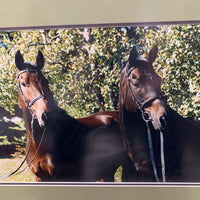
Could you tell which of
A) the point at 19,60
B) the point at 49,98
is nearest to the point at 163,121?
the point at 49,98

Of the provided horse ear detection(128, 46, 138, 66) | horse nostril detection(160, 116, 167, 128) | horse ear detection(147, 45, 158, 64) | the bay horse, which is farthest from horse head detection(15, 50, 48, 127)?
horse nostril detection(160, 116, 167, 128)

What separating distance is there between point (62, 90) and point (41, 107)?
0.35m

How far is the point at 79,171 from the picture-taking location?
318 centimetres

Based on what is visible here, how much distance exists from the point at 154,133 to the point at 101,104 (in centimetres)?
76

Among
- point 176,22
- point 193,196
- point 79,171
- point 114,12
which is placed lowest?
point 193,196

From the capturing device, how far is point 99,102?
10.4ft

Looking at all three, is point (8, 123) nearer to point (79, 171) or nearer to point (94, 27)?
point (79, 171)

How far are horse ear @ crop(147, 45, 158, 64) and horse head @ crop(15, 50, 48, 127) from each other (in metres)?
1.35

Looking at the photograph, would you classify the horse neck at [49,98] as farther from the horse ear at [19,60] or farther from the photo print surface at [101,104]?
the horse ear at [19,60]

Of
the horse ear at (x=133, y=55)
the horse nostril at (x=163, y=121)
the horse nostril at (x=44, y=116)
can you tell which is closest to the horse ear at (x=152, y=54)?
the horse ear at (x=133, y=55)

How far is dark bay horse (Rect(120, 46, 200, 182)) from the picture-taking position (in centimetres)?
309

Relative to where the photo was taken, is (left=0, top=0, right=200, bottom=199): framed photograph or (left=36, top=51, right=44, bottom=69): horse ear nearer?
(left=0, top=0, right=200, bottom=199): framed photograph

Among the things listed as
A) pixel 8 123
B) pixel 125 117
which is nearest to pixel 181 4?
pixel 125 117

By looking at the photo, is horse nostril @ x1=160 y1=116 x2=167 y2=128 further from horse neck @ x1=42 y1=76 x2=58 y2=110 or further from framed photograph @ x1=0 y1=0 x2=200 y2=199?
horse neck @ x1=42 y1=76 x2=58 y2=110
